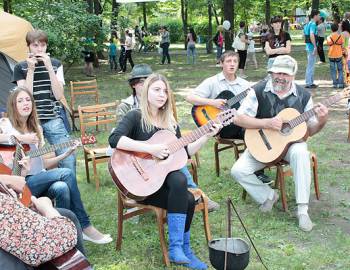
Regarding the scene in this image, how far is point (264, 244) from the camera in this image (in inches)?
159

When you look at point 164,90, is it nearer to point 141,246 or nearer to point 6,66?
point 141,246

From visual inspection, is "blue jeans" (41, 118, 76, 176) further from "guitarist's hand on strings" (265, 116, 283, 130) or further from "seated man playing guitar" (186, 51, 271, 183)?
"guitarist's hand on strings" (265, 116, 283, 130)

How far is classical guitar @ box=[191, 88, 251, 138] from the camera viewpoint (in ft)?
17.3

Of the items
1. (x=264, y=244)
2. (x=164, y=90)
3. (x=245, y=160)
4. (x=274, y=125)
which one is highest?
(x=164, y=90)

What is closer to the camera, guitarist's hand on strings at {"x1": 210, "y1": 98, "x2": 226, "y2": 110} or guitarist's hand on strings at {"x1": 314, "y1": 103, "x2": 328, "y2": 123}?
guitarist's hand on strings at {"x1": 314, "y1": 103, "x2": 328, "y2": 123}

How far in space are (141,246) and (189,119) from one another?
5.12m

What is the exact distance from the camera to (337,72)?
36.1 ft

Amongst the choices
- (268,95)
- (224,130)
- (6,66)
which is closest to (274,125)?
(268,95)

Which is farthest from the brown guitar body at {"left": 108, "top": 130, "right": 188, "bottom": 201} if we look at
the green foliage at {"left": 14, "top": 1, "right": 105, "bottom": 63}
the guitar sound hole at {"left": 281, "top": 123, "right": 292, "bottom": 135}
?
the green foliage at {"left": 14, "top": 1, "right": 105, "bottom": 63}

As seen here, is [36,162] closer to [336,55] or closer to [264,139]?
[264,139]

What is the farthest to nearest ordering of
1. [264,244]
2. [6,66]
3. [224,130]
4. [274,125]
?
[6,66] < [224,130] < [274,125] < [264,244]

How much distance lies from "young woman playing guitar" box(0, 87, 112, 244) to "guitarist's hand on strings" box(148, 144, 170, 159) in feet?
2.33

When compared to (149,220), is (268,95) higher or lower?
higher

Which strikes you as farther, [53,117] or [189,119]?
[189,119]
